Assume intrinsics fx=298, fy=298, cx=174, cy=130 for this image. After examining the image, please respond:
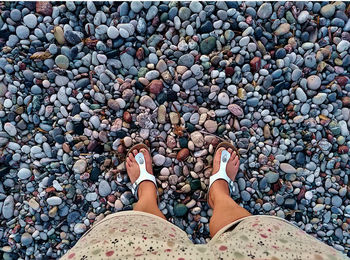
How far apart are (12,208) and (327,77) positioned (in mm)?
2078

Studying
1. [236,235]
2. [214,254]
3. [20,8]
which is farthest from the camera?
[20,8]

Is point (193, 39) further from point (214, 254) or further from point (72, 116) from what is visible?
point (214, 254)

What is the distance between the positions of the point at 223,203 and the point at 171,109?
64cm

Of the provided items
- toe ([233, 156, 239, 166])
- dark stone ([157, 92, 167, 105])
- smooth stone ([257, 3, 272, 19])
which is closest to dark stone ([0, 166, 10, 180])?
dark stone ([157, 92, 167, 105])

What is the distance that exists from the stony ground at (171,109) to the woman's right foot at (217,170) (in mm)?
64

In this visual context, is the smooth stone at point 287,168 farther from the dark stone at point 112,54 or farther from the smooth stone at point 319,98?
the dark stone at point 112,54

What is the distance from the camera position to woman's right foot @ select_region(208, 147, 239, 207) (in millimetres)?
1782

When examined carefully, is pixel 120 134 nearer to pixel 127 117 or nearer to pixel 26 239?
pixel 127 117

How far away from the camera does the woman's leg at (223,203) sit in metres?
1.65

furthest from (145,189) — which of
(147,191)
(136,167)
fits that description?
(136,167)

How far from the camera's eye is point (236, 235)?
1301mm

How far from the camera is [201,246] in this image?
121 cm

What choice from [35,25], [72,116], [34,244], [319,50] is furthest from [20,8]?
[319,50]

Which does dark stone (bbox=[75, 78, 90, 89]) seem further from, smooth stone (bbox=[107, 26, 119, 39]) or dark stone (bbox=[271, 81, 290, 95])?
dark stone (bbox=[271, 81, 290, 95])
